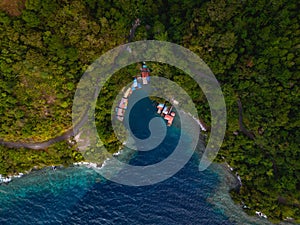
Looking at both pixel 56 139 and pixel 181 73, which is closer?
pixel 181 73

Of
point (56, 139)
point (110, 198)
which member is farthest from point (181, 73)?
point (110, 198)

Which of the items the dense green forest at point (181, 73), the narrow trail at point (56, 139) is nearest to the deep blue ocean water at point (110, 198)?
the dense green forest at point (181, 73)

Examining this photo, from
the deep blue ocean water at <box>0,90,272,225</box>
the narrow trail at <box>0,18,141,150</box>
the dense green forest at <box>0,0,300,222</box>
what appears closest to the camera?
the dense green forest at <box>0,0,300,222</box>

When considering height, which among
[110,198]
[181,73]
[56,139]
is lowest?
[110,198]

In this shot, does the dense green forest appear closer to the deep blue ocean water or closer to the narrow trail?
the narrow trail

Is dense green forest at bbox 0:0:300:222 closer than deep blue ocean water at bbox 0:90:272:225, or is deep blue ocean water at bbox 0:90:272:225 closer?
dense green forest at bbox 0:0:300:222

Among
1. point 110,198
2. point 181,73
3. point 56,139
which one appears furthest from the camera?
point 56,139

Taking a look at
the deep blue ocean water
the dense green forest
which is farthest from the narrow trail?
the deep blue ocean water

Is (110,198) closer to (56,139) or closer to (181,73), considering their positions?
(56,139)
